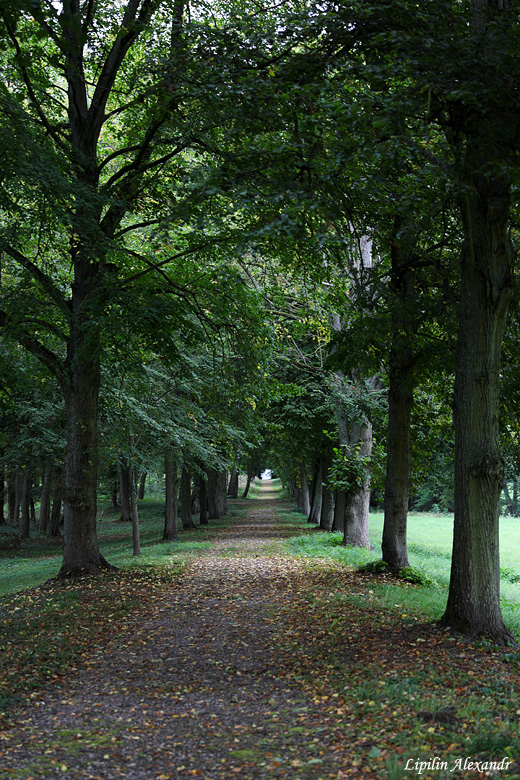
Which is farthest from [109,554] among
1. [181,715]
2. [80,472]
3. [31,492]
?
[31,492]

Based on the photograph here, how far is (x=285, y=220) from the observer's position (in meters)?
5.85

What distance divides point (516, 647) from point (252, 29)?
7.89 meters

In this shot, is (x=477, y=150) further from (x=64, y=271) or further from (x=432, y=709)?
(x=64, y=271)

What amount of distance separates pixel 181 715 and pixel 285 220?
180 inches

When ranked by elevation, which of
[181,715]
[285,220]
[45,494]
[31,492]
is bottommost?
[31,492]

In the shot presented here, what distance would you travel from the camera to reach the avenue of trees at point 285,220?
640 centimetres

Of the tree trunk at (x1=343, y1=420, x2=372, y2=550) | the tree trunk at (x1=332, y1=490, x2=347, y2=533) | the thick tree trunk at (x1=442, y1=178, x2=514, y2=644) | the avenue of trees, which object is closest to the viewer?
the avenue of trees

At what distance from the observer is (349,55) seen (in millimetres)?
7547

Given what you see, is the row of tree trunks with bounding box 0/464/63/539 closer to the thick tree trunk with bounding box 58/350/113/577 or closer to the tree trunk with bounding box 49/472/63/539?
the tree trunk with bounding box 49/472/63/539

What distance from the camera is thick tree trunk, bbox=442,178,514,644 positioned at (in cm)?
709

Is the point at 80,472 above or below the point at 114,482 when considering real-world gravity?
above

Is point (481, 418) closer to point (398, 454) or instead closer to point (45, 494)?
point (398, 454)

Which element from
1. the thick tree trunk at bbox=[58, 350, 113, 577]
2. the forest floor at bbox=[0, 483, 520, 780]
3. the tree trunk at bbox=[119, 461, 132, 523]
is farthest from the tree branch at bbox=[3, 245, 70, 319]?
the tree trunk at bbox=[119, 461, 132, 523]

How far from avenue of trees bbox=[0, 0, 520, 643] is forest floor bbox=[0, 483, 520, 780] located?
1378mm
